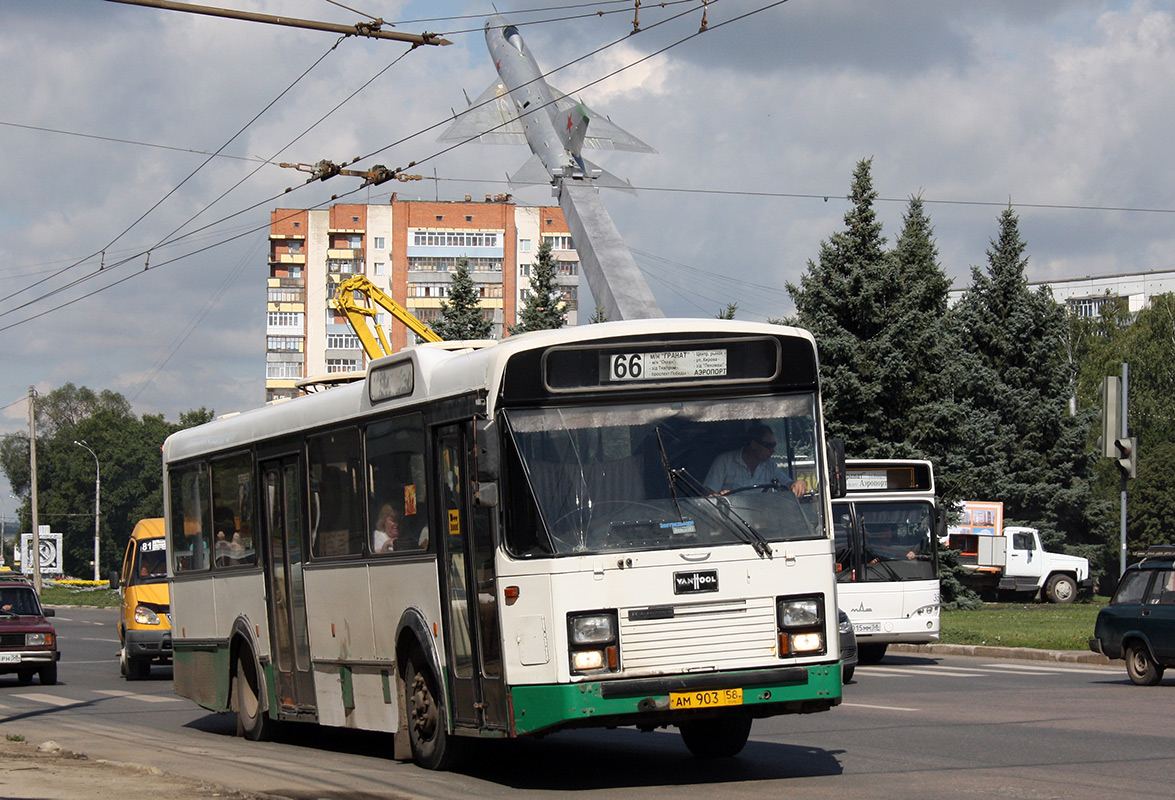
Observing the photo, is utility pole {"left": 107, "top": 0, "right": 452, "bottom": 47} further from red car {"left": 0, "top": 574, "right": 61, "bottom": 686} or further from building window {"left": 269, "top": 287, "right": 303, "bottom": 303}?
building window {"left": 269, "top": 287, "right": 303, "bottom": 303}

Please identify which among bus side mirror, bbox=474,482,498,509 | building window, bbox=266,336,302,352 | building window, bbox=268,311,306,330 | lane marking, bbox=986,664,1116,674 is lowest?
lane marking, bbox=986,664,1116,674

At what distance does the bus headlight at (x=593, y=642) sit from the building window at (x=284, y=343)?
111 meters

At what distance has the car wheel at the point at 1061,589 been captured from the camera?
50031 mm

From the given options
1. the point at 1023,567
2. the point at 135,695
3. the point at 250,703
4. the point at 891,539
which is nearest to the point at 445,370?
the point at 250,703

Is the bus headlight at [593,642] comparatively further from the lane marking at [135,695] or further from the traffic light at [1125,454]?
the traffic light at [1125,454]

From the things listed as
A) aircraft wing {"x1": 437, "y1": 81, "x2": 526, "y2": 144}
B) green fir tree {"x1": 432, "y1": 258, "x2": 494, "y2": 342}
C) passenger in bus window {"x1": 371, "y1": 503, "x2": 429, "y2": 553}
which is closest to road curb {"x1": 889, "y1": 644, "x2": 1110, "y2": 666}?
passenger in bus window {"x1": 371, "y1": 503, "x2": 429, "y2": 553}

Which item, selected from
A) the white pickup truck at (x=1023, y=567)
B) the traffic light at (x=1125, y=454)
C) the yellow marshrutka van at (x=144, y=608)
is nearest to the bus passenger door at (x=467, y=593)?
the yellow marshrutka van at (x=144, y=608)

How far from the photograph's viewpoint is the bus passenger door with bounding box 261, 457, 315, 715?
12.8 m

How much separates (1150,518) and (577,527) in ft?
214

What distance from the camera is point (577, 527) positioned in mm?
9070

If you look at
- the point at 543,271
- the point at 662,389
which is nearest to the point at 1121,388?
the point at 662,389

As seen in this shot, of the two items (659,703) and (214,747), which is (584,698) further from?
(214,747)

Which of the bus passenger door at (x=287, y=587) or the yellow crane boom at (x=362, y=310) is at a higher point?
the yellow crane boom at (x=362, y=310)

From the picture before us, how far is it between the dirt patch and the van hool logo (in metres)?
2.67
